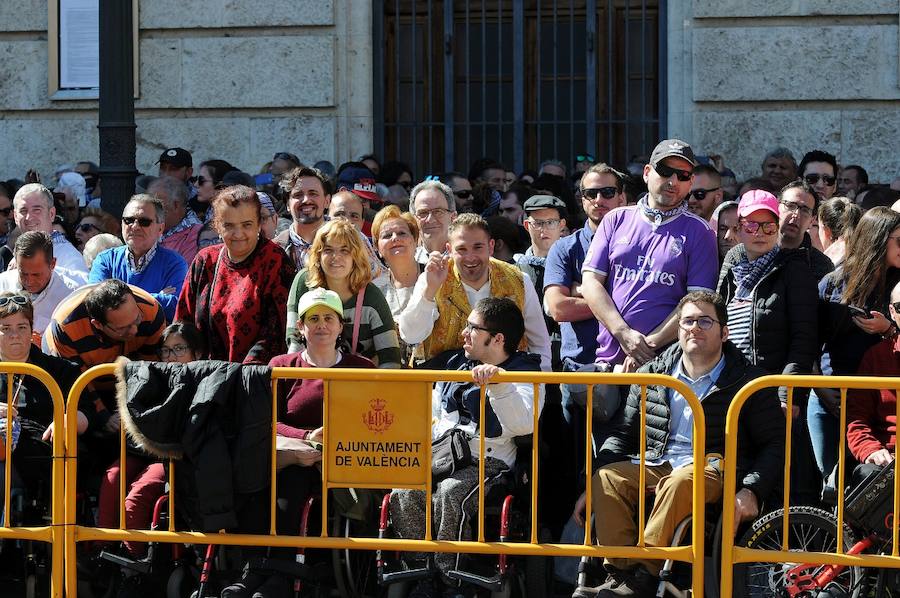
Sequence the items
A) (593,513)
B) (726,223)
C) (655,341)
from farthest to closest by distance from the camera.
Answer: (726,223) < (655,341) < (593,513)

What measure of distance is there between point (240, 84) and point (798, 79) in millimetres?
4625

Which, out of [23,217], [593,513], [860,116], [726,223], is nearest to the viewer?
[593,513]

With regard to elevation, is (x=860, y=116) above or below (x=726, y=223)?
above

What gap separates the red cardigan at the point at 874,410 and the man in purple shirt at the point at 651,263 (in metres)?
0.90

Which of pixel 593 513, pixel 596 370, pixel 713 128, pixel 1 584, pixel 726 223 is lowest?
pixel 1 584

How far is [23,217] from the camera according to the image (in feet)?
29.3

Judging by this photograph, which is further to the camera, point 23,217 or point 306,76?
point 306,76

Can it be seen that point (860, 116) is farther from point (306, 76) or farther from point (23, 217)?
point (23, 217)

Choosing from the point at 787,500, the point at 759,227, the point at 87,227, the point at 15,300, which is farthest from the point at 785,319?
the point at 87,227

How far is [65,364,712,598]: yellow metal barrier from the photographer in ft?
20.7

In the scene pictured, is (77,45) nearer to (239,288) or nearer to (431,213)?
(431,213)

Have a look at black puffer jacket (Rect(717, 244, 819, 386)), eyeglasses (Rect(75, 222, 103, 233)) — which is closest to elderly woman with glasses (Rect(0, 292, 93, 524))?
eyeglasses (Rect(75, 222, 103, 233))

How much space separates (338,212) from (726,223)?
2158mm

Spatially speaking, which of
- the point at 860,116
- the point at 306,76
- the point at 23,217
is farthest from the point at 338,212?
the point at 860,116
